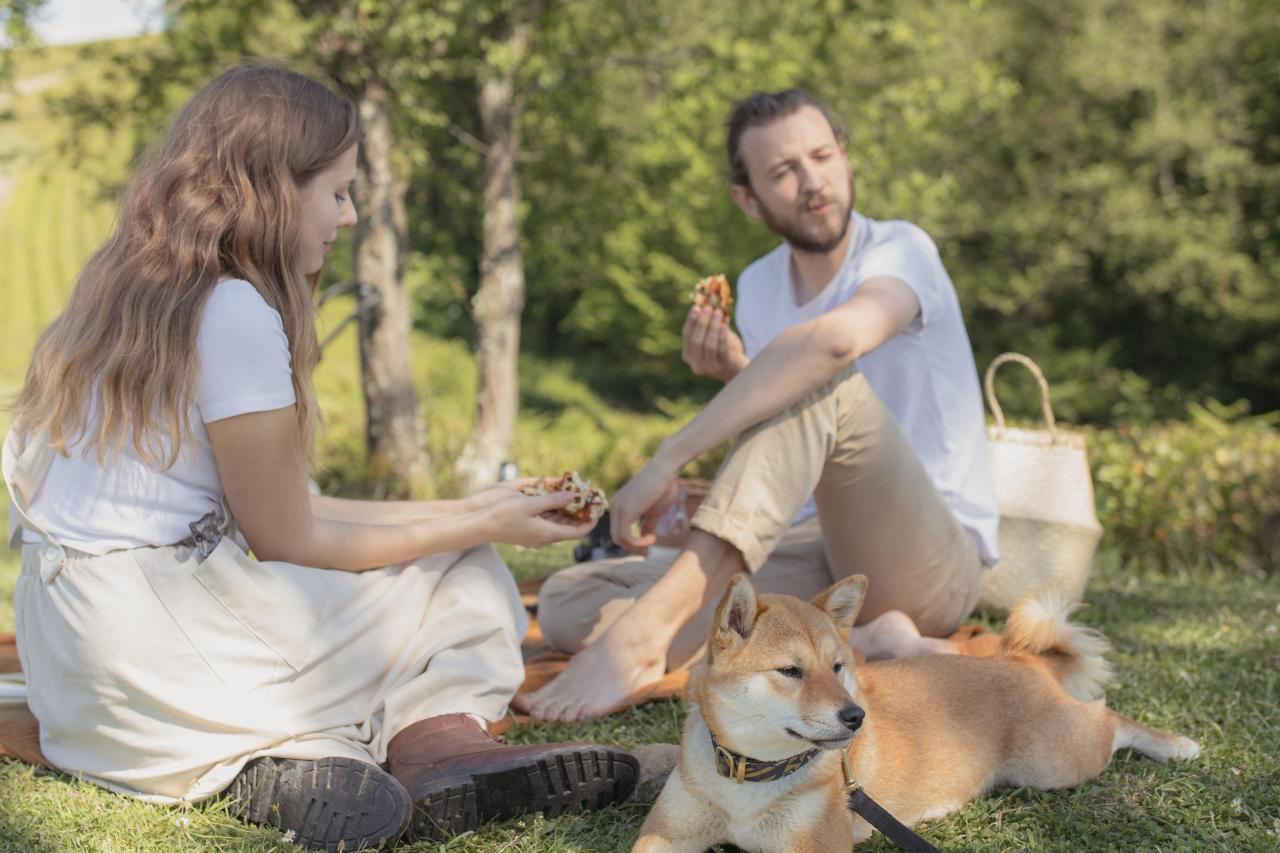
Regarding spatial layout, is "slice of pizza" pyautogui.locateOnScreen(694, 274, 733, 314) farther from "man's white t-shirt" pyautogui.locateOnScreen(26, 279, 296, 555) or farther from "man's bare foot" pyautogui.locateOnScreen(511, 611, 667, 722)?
"man's white t-shirt" pyautogui.locateOnScreen(26, 279, 296, 555)

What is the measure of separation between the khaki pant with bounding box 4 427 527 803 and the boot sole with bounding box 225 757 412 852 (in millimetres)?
69

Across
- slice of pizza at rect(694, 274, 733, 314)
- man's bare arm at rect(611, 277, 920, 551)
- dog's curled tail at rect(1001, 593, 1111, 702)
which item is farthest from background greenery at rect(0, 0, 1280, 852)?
slice of pizza at rect(694, 274, 733, 314)

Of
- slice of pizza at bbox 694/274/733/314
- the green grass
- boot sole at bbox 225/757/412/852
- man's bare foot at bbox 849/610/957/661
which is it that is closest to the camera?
boot sole at bbox 225/757/412/852

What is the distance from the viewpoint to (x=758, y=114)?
4.34 meters

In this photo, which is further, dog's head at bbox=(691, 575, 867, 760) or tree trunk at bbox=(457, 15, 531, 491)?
Answer: tree trunk at bbox=(457, 15, 531, 491)

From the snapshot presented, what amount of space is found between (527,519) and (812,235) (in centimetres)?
173

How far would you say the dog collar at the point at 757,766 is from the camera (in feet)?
7.89

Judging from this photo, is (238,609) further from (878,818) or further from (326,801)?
(878,818)

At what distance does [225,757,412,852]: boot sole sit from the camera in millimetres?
2553

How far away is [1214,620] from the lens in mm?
4633

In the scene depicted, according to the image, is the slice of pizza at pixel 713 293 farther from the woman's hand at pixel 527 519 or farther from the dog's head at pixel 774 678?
the dog's head at pixel 774 678

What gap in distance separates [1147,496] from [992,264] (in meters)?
21.8

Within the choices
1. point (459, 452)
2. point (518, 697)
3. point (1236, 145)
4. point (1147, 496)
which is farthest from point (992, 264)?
point (518, 697)

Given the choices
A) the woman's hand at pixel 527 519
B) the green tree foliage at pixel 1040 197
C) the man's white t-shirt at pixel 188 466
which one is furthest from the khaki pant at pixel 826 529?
the green tree foliage at pixel 1040 197
